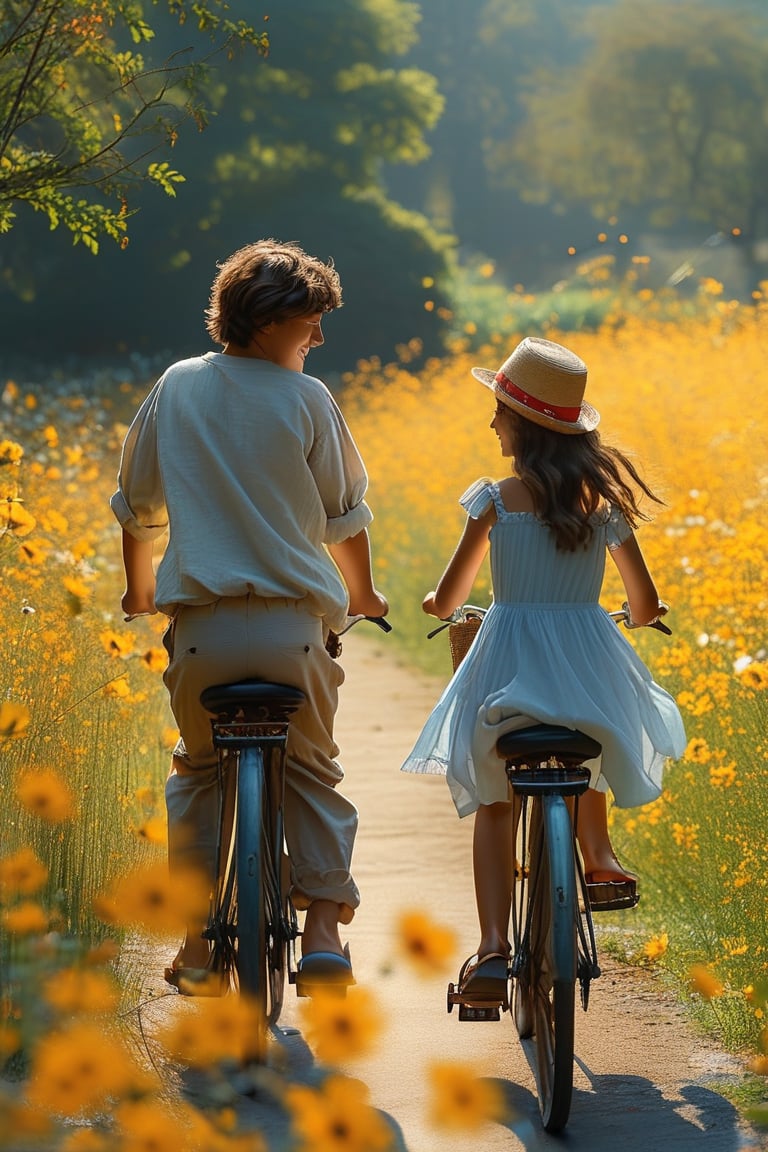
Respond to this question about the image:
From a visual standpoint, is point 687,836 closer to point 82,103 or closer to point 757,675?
point 757,675

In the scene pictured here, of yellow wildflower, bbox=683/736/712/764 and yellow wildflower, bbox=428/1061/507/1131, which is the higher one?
yellow wildflower, bbox=683/736/712/764

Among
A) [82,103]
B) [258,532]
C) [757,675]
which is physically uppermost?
[82,103]

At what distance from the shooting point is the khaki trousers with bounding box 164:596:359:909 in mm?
3520

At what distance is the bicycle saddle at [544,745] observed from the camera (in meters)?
3.39

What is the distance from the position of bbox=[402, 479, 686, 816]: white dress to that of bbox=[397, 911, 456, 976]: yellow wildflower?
1148 millimetres

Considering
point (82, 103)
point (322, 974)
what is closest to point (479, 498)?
point (322, 974)

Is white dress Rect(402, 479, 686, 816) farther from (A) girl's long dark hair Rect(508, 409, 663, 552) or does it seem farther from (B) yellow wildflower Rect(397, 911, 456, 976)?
(B) yellow wildflower Rect(397, 911, 456, 976)

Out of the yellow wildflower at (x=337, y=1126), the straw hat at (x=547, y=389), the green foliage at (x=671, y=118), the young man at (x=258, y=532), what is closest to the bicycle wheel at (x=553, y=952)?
the young man at (x=258, y=532)

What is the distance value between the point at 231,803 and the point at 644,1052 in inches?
49.2

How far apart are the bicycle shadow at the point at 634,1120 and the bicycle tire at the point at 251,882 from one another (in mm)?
580

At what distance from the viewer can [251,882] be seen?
3.37 m

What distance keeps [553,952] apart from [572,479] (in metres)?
1.06

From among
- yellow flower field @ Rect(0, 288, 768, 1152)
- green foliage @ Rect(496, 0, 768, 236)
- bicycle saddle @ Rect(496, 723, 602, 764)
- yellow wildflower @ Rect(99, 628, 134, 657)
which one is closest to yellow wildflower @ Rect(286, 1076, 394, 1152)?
yellow flower field @ Rect(0, 288, 768, 1152)

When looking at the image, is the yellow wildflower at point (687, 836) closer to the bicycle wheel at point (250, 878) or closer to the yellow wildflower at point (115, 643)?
the yellow wildflower at point (115, 643)
